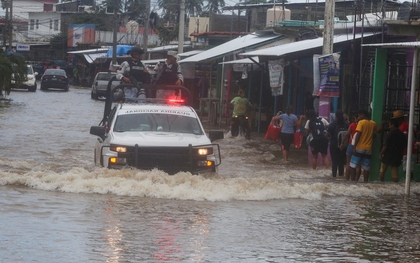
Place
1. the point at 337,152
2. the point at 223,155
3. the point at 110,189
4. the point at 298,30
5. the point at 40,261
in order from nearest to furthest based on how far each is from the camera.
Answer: the point at 40,261, the point at 110,189, the point at 337,152, the point at 223,155, the point at 298,30

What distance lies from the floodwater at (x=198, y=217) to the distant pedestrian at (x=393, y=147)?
17.9 inches

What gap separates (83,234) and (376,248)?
3.34 m

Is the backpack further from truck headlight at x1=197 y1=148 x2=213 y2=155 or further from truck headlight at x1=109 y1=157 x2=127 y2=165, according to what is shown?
truck headlight at x1=109 y1=157 x2=127 y2=165

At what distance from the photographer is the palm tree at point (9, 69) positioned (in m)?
34.2

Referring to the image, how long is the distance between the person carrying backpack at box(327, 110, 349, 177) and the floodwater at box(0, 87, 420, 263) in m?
0.36

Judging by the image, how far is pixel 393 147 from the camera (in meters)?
14.2

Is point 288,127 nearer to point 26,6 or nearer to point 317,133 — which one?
point 317,133

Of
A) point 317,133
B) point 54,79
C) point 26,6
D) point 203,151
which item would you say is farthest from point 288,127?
point 26,6

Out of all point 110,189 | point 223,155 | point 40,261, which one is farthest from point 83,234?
point 223,155

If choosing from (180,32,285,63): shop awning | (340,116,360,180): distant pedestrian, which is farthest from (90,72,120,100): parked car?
(340,116,360,180): distant pedestrian

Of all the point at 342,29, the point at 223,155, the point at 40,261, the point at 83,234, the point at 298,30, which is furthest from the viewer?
the point at 298,30

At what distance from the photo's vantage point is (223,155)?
66.1 feet

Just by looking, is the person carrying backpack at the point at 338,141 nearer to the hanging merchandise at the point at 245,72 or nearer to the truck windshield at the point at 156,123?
the truck windshield at the point at 156,123

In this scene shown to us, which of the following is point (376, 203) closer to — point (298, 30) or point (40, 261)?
point (40, 261)
